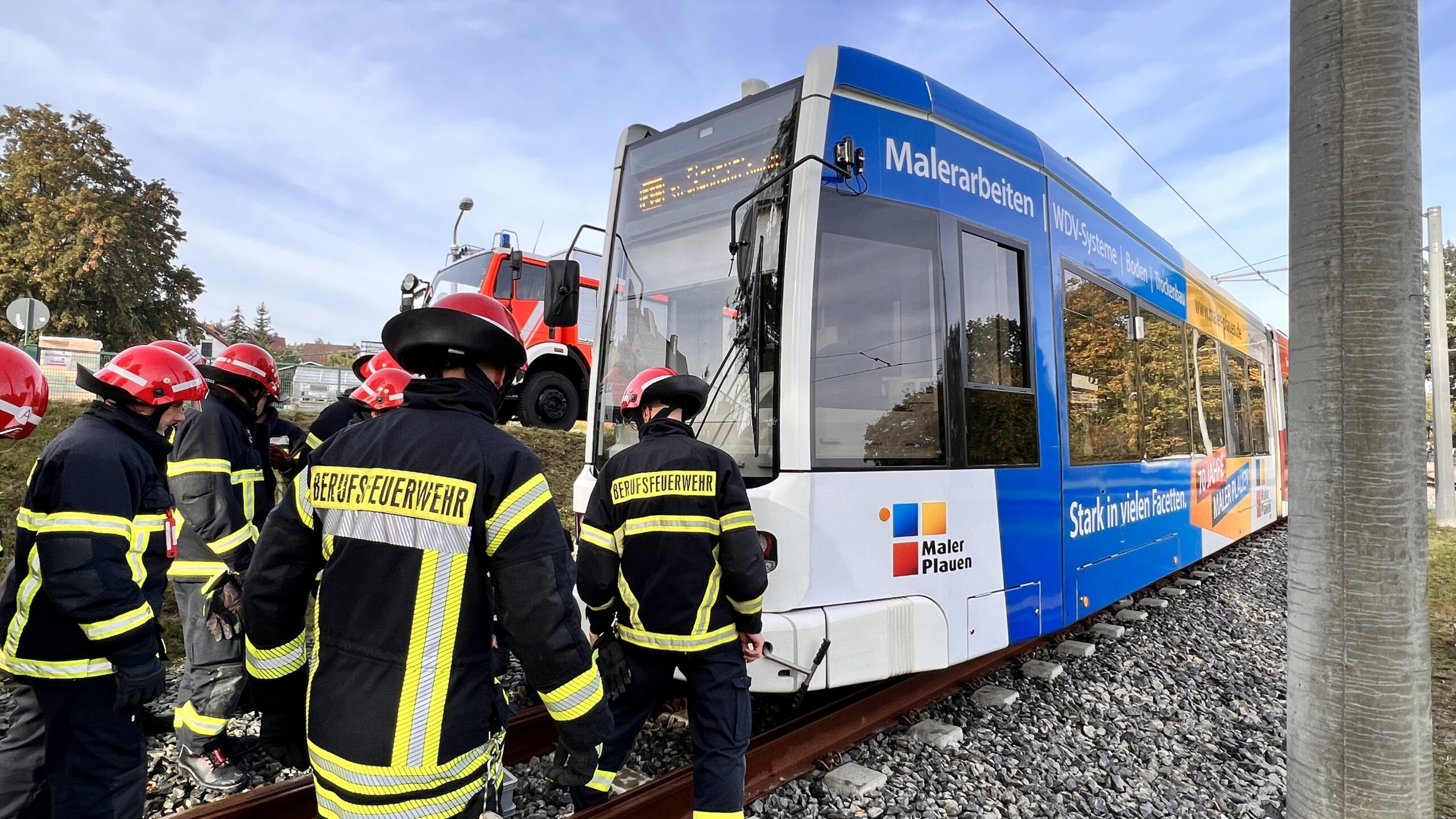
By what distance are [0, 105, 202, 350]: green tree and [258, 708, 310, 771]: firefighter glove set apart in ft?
84.1

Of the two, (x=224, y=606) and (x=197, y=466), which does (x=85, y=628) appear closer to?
(x=224, y=606)

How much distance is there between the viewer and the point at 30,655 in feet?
7.97

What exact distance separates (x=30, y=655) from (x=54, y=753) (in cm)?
32

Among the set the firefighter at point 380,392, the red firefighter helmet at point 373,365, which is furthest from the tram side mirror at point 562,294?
the firefighter at point 380,392

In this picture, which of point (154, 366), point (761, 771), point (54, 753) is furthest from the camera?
point (761, 771)

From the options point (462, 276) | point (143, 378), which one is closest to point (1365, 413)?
point (143, 378)

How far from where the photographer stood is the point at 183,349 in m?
3.27

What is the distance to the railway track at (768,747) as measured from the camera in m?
2.92

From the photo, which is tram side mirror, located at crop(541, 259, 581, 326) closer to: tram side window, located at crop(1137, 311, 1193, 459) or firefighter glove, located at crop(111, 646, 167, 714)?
firefighter glove, located at crop(111, 646, 167, 714)

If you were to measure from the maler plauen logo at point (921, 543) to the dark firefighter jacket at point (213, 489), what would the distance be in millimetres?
3131

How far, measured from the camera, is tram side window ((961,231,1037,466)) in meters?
3.93

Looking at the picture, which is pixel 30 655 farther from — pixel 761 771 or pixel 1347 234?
pixel 1347 234

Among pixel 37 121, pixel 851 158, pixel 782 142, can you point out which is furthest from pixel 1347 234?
pixel 37 121

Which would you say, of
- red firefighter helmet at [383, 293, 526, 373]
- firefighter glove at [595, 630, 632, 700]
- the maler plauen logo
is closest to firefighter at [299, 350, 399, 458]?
firefighter glove at [595, 630, 632, 700]
